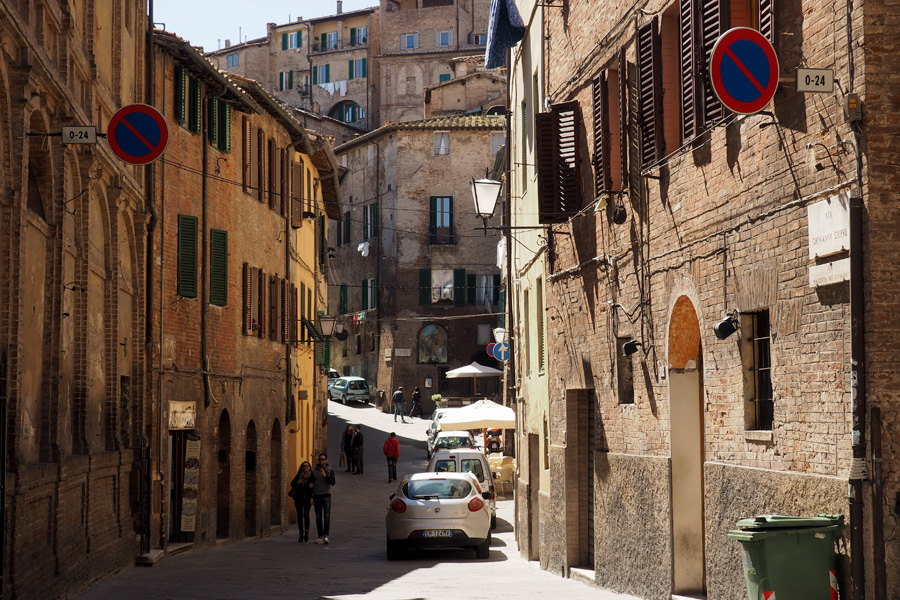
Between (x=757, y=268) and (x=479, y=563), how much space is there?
11546 mm

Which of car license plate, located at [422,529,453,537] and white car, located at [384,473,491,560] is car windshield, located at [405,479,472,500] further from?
car license plate, located at [422,529,453,537]

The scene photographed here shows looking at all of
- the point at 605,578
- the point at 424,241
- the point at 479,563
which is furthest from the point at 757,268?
the point at 424,241

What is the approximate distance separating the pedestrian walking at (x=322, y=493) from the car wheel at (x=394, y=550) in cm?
347

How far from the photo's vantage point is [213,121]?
78.6 feet

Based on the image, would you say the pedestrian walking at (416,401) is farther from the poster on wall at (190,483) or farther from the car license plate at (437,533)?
the car license plate at (437,533)

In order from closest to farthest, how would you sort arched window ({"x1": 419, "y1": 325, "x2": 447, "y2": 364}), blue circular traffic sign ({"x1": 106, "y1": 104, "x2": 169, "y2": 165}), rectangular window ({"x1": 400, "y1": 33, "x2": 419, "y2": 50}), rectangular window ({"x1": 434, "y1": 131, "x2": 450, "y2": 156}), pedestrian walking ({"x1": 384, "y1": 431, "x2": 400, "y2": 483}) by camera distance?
1. blue circular traffic sign ({"x1": 106, "y1": 104, "x2": 169, "y2": 165})
2. pedestrian walking ({"x1": 384, "y1": 431, "x2": 400, "y2": 483})
3. rectangular window ({"x1": 434, "y1": 131, "x2": 450, "y2": 156})
4. arched window ({"x1": 419, "y1": 325, "x2": 447, "y2": 364})
5. rectangular window ({"x1": 400, "y1": 33, "x2": 419, "y2": 50})

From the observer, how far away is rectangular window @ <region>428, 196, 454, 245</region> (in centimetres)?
6003

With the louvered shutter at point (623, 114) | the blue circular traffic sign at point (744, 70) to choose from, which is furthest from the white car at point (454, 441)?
the blue circular traffic sign at point (744, 70)

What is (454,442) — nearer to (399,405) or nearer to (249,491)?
(249,491)

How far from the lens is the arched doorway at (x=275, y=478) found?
28.3 m

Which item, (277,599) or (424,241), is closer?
(277,599)

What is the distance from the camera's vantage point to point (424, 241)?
2370 inches

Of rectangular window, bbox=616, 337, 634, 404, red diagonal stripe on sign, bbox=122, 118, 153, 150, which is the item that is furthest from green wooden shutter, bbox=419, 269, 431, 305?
red diagonal stripe on sign, bbox=122, 118, 153, 150

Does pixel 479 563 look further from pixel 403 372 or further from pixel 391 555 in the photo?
pixel 403 372
